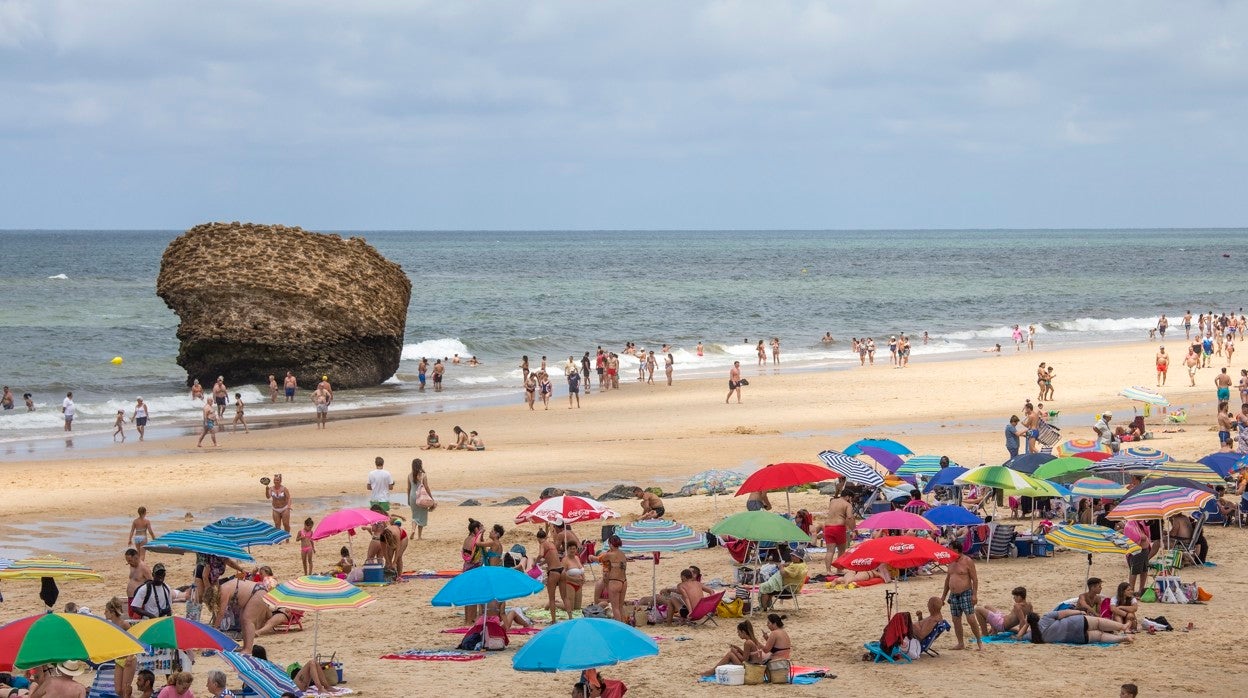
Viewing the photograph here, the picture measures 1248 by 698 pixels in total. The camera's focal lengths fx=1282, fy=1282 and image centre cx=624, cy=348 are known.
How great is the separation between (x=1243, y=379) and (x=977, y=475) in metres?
16.3

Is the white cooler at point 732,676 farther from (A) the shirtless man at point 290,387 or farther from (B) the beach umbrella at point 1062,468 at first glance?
(A) the shirtless man at point 290,387

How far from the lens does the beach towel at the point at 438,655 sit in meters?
13.0

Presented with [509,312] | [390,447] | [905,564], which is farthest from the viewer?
[509,312]

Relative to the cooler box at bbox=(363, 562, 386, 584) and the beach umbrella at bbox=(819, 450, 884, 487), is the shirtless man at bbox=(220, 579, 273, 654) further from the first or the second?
the beach umbrella at bbox=(819, 450, 884, 487)

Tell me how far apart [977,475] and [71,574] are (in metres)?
11.0

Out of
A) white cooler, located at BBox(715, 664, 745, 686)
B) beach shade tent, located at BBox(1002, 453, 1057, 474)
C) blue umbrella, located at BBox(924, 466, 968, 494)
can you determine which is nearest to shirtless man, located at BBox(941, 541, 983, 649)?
white cooler, located at BBox(715, 664, 745, 686)

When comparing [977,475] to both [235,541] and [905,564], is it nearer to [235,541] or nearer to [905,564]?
[905,564]

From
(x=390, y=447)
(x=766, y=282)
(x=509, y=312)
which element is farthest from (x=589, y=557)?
(x=766, y=282)

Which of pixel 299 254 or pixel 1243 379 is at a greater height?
pixel 299 254

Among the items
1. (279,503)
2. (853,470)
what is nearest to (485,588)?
(279,503)

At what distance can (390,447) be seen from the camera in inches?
1121

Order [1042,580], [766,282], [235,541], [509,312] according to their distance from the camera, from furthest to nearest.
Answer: [766,282], [509,312], [1042,580], [235,541]

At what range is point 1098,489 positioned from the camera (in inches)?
674

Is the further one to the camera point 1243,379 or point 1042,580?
point 1243,379
